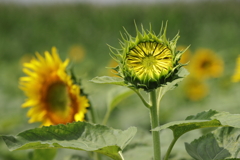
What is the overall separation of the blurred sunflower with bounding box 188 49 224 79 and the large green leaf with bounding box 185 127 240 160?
260 centimetres

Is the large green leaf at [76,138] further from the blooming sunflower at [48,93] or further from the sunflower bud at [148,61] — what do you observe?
the blooming sunflower at [48,93]

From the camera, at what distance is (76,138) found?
0.82 m

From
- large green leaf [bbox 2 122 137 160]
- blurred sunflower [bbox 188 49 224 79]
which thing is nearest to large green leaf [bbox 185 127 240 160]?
large green leaf [bbox 2 122 137 160]

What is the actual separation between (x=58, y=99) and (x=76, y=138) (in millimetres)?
918

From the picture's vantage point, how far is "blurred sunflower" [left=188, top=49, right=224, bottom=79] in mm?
3416

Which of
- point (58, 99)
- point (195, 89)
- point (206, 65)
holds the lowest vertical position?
point (58, 99)

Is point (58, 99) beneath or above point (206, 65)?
beneath

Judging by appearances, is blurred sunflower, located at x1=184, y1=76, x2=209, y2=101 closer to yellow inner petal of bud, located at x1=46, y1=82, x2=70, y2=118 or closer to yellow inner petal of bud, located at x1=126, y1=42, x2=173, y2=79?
yellow inner petal of bud, located at x1=46, y1=82, x2=70, y2=118

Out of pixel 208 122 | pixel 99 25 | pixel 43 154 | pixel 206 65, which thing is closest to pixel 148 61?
pixel 208 122

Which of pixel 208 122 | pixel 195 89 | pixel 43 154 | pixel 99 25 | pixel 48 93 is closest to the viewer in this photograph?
pixel 208 122

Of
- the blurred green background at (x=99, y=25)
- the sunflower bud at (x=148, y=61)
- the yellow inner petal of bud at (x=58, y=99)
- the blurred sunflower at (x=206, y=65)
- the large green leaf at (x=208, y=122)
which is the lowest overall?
the large green leaf at (x=208, y=122)

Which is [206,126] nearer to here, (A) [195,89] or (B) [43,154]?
(B) [43,154]

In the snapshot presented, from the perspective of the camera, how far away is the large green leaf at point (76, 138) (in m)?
0.75

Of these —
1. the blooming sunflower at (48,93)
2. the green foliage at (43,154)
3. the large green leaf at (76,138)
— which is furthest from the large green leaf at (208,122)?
the blooming sunflower at (48,93)
